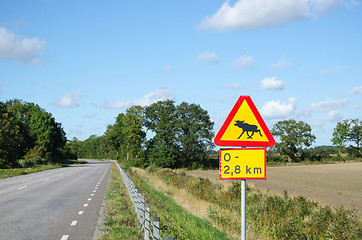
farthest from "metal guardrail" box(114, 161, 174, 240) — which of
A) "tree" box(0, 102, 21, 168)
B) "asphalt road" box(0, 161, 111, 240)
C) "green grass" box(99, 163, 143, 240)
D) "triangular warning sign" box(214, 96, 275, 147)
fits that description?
"tree" box(0, 102, 21, 168)

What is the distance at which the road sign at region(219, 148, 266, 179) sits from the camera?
5.46 m

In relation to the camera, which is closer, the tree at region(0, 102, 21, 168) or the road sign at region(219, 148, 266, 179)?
the road sign at region(219, 148, 266, 179)

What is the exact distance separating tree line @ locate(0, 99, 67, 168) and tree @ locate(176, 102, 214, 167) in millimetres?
29298

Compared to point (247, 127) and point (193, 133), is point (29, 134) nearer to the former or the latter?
point (193, 133)

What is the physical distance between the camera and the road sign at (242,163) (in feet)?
17.9

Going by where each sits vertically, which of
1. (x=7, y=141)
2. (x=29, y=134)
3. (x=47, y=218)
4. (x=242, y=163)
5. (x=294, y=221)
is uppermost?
(x=29, y=134)

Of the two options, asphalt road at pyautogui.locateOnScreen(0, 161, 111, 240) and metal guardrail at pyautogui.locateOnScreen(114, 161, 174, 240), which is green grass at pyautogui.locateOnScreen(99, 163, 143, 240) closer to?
metal guardrail at pyautogui.locateOnScreen(114, 161, 174, 240)

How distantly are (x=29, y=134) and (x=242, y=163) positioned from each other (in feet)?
284

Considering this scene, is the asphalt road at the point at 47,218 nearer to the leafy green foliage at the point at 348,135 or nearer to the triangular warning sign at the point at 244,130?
the triangular warning sign at the point at 244,130

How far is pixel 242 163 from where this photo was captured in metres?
5.48

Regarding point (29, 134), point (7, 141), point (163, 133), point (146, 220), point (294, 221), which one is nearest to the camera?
point (146, 220)

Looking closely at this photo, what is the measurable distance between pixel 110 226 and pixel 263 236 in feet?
14.1

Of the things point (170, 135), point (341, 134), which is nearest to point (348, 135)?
point (341, 134)

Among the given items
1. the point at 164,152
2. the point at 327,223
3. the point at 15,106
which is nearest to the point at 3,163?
the point at 164,152
